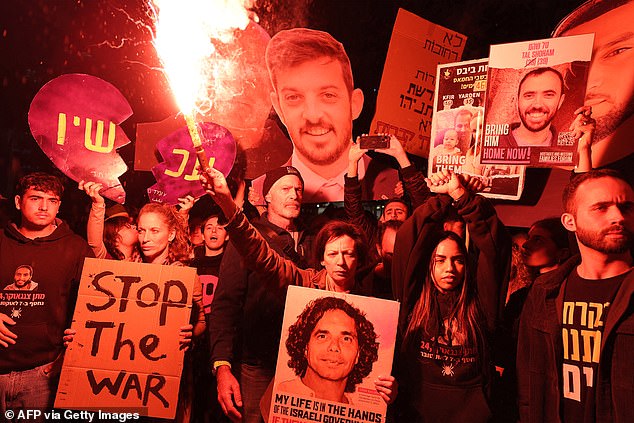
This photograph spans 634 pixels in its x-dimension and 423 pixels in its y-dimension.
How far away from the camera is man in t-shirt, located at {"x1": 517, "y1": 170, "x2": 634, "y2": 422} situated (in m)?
2.46

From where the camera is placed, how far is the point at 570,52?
2938 millimetres

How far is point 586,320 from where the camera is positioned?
260cm

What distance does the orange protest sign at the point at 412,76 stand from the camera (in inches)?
137

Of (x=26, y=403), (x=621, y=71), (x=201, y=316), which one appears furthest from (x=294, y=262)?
(x=621, y=71)

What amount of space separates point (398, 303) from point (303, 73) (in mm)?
1655

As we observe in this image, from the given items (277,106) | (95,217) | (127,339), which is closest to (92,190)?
(95,217)

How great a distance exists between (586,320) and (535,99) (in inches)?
47.5

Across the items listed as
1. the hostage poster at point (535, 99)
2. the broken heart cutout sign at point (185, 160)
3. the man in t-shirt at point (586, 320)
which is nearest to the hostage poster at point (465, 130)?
the hostage poster at point (535, 99)

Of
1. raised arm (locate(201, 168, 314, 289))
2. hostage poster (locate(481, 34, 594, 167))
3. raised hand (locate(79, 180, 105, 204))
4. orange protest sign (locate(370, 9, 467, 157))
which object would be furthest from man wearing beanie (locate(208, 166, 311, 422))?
hostage poster (locate(481, 34, 594, 167))

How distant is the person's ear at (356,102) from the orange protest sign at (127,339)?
145cm

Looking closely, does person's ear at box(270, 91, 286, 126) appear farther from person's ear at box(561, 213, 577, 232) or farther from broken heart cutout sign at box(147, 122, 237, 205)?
person's ear at box(561, 213, 577, 232)

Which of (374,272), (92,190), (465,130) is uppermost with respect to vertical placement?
(465,130)

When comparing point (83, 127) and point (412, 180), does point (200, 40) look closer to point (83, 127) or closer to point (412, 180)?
point (83, 127)

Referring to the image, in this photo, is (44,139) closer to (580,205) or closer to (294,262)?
(294,262)
